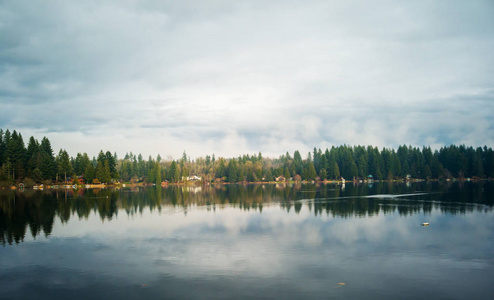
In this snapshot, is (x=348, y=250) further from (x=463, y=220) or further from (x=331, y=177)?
(x=331, y=177)

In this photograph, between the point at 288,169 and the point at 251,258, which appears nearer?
the point at 251,258

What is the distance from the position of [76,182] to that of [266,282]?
4567 inches

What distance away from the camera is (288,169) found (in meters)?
199

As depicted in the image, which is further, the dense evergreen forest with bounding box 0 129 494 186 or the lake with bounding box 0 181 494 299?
the dense evergreen forest with bounding box 0 129 494 186

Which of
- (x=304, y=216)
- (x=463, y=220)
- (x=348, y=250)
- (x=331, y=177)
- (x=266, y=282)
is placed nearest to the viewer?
(x=266, y=282)

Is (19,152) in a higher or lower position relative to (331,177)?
higher

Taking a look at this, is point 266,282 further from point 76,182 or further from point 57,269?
point 76,182

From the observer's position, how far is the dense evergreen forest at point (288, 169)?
113438mm

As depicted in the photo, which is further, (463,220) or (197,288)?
(463,220)

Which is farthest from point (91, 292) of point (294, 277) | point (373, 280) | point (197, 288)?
point (373, 280)

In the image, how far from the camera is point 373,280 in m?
15.0

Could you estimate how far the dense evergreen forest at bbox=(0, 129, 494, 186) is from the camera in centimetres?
11344

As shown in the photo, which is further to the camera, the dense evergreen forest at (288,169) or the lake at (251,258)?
the dense evergreen forest at (288,169)

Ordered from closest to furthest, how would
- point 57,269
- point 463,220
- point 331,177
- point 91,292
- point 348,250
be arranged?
point 91,292 < point 57,269 < point 348,250 < point 463,220 < point 331,177
